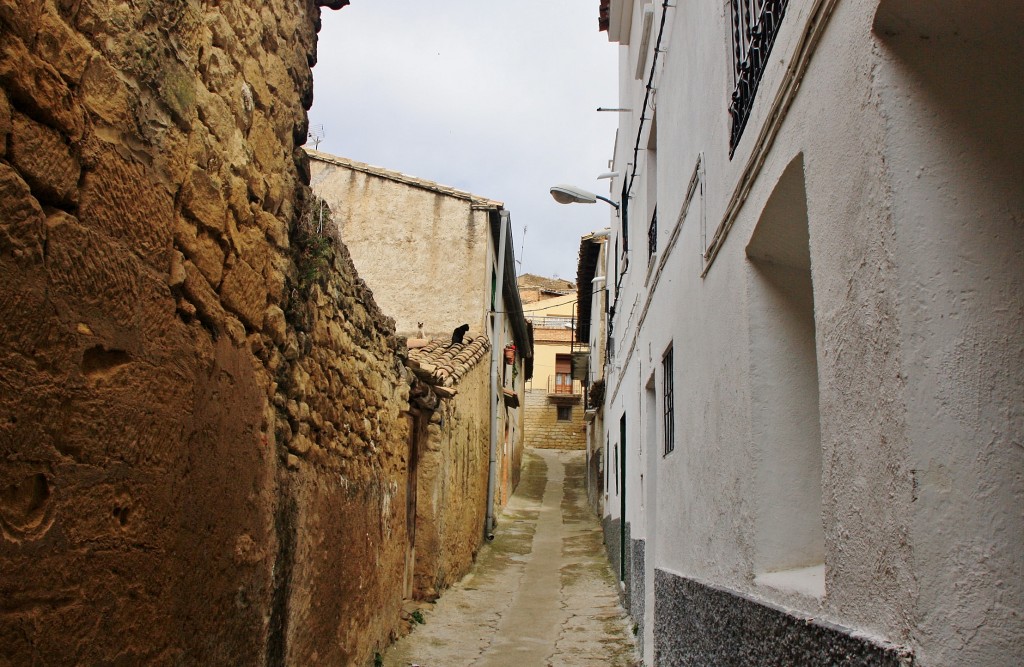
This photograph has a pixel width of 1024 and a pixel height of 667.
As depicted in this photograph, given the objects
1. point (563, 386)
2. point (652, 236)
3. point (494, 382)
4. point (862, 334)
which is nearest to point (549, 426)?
point (563, 386)

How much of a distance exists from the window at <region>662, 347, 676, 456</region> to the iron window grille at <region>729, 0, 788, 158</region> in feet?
7.63

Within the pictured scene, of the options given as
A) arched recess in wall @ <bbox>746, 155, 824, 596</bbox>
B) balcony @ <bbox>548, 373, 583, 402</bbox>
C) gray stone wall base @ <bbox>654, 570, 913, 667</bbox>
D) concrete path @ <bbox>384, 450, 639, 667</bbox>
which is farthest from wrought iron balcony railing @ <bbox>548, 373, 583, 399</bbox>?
arched recess in wall @ <bbox>746, 155, 824, 596</bbox>

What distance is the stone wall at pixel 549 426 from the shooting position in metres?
31.2

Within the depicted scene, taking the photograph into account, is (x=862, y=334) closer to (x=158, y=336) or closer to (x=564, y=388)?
(x=158, y=336)

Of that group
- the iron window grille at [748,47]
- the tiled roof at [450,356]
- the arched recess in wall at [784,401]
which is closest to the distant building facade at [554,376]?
the tiled roof at [450,356]

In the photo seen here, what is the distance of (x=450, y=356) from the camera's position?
11.3 meters

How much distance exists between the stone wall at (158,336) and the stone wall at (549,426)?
27.0 meters

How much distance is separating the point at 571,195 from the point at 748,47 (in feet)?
26.4

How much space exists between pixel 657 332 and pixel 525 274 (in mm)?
38458

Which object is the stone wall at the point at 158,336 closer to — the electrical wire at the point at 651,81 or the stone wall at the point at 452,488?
the electrical wire at the point at 651,81

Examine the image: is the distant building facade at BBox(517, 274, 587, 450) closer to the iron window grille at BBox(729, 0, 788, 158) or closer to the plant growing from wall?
the plant growing from wall

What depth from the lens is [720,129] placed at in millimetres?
4074

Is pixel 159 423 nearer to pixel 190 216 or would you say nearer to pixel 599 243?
pixel 190 216

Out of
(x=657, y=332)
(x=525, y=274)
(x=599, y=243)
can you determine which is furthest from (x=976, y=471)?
(x=525, y=274)
